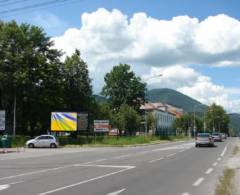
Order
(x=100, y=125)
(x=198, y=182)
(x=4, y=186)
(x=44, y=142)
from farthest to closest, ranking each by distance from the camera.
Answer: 1. (x=100, y=125)
2. (x=44, y=142)
3. (x=198, y=182)
4. (x=4, y=186)

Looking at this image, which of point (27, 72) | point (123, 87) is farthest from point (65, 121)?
point (123, 87)

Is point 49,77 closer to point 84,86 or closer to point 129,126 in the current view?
point 84,86

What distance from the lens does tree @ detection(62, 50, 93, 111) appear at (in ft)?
295

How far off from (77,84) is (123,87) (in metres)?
33.7

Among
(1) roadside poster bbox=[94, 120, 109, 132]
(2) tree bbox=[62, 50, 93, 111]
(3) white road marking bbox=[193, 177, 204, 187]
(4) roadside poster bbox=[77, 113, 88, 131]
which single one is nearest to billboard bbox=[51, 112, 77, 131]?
(4) roadside poster bbox=[77, 113, 88, 131]

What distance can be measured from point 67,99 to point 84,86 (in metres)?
4.43

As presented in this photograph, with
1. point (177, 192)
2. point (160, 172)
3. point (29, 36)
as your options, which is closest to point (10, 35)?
point (29, 36)

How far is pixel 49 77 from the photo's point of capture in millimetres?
80188

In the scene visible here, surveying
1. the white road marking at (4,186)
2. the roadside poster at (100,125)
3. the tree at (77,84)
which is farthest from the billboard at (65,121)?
the white road marking at (4,186)

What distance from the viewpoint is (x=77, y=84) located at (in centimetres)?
9156

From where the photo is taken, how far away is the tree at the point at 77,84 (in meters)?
90.0

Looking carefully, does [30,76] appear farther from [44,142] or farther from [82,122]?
[44,142]

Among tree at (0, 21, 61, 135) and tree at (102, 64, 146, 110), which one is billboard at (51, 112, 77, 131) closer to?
tree at (0, 21, 61, 135)

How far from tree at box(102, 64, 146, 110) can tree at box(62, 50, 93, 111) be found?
29.7m
